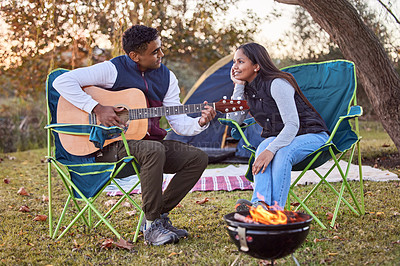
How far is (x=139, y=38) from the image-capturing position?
2.42 m

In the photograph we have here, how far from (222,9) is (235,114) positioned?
20.4ft

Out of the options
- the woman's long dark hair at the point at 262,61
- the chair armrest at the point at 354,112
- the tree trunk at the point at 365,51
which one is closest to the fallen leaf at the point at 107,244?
the woman's long dark hair at the point at 262,61

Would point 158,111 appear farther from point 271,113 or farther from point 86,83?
point 271,113

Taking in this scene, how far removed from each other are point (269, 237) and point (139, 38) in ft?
4.63

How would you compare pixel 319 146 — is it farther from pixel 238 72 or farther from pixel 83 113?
pixel 83 113

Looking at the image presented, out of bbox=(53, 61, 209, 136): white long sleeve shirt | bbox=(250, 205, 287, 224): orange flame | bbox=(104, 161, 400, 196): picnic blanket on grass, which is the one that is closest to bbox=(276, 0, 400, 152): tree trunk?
bbox=(104, 161, 400, 196): picnic blanket on grass

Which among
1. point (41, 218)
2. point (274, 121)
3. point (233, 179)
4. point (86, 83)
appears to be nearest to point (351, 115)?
point (274, 121)

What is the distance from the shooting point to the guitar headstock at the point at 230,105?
2387 millimetres

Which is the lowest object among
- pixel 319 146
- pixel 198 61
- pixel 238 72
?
pixel 198 61

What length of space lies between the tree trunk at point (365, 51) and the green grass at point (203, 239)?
2.64ft

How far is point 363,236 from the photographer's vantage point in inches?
85.7

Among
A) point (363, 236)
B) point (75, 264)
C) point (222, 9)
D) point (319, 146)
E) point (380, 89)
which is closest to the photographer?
point (75, 264)

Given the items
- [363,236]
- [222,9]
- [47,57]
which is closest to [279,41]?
[222,9]

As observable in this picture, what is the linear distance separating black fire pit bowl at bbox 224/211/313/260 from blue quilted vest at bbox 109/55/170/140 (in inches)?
42.7
